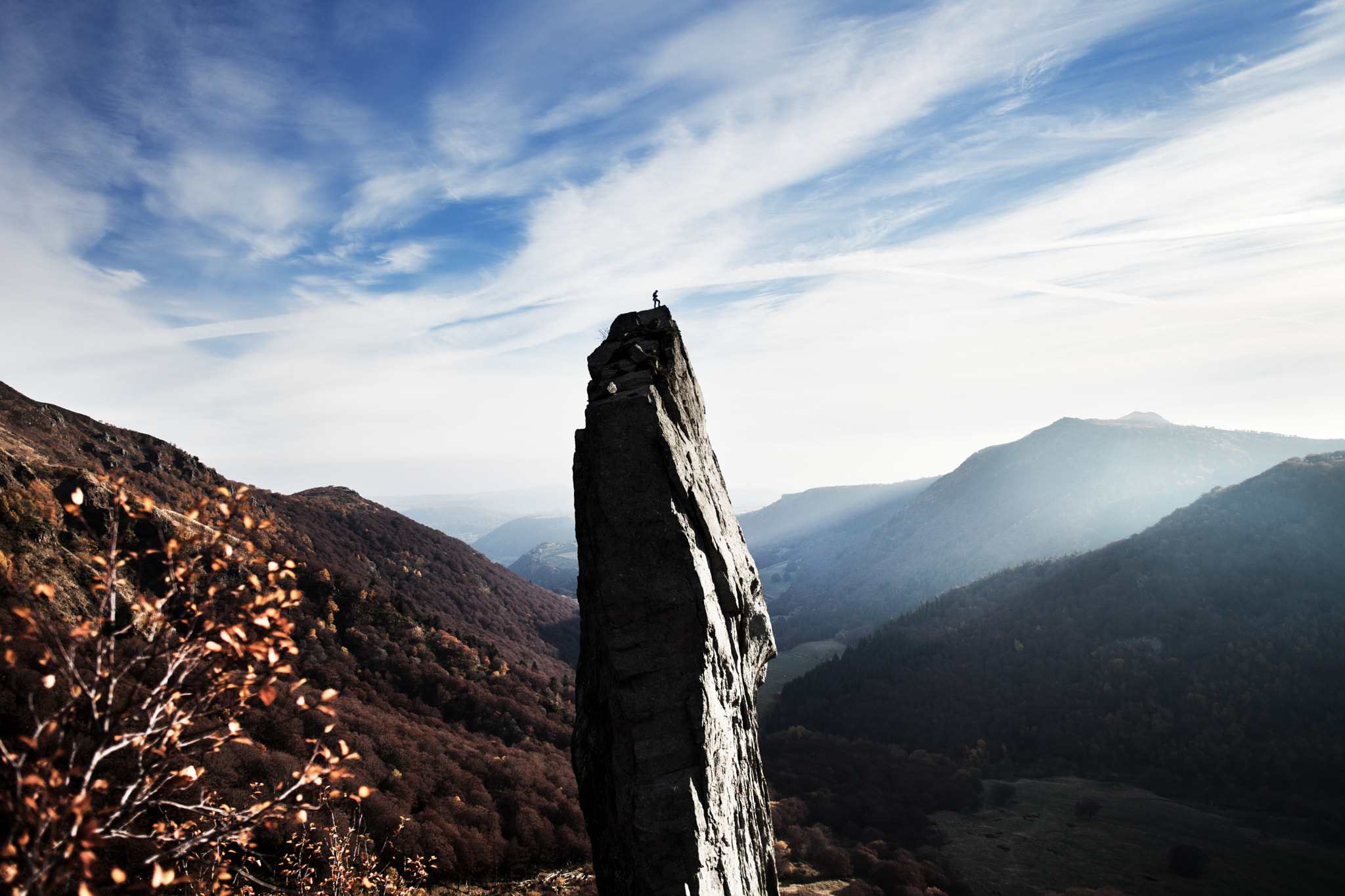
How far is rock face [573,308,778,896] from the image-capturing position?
10922 millimetres

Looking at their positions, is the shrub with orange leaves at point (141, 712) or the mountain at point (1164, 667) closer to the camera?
the shrub with orange leaves at point (141, 712)

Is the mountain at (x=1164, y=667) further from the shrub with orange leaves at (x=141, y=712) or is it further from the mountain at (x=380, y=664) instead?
the shrub with orange leaves at (x=141, y=712)

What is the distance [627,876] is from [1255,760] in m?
124

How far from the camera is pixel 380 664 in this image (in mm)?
66438

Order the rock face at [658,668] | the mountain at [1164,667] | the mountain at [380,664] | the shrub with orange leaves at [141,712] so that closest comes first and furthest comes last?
the shrub with orange leaves at [141,712] < the rock face at [658,668] < the mountain at [380,664] < the mountain at [1164,667]

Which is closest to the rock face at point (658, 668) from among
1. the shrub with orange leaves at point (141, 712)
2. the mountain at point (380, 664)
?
the shrub with orange leaves at point (141, 712)

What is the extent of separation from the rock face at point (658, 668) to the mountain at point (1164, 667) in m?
Answer: 111

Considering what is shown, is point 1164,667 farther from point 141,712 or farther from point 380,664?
point 141,712

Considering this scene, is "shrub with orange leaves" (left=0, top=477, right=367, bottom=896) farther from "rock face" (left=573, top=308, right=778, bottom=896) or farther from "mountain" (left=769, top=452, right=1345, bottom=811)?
"mountain" (left=769, top=452, right=1345, bottom=811)

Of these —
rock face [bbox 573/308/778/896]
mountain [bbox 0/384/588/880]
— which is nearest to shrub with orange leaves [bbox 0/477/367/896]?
mountain [bbox 0/384/588/880]

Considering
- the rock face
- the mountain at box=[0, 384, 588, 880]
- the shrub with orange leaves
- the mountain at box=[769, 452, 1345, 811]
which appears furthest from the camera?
the mountain at box=[769, 452, 1345, 811]

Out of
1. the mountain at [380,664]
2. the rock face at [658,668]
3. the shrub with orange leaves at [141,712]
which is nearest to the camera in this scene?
the shrub with orange leaves at [141,712]

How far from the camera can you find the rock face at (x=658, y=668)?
10.9 m

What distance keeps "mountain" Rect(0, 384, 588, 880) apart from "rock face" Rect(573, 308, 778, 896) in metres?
6.71
